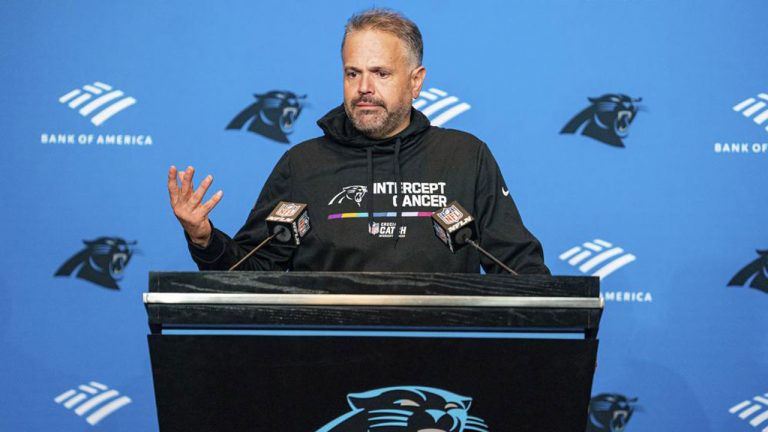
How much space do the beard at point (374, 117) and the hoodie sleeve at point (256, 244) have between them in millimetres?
254

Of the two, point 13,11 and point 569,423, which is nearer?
point 569,423

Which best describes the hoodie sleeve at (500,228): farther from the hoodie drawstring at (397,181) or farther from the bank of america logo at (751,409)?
the bank of america logo at (751,409)

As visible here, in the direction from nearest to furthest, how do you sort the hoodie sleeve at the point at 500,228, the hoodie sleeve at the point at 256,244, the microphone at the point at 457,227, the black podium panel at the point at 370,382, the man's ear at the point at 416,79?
1. the black podium panel at the point at 370,382
2. the microphone at the point at 457,227
3. the hoodie sleeve at the point at 256,244
4. the hoodie sleeve at the point at 500,228
5. the man's ear at the point at 416,79

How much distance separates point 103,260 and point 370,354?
198 cm

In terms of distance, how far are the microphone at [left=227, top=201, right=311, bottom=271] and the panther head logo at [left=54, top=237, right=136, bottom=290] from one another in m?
1.48

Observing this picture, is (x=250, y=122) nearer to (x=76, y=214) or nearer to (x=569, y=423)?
(x=76, y=214)

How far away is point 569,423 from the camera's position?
1482 mm

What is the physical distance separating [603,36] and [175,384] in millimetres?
2244

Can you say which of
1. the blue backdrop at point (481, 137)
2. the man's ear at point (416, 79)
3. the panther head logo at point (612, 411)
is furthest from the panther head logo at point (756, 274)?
the man's ear at point (416, 79)

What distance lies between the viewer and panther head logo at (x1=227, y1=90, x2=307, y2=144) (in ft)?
10.4

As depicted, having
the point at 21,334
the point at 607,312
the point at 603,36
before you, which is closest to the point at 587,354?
the point at 607,312

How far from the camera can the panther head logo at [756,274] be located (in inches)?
121

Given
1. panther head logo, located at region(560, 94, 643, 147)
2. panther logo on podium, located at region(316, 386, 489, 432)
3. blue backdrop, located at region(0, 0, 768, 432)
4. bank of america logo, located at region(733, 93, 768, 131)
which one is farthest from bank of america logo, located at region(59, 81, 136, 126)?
bank of america logo, located at region(733, 93, 768, 131)

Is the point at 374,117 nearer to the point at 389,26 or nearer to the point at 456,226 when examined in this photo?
the point at 389,26
